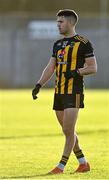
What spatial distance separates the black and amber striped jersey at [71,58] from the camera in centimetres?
1002

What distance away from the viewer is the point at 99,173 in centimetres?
1012

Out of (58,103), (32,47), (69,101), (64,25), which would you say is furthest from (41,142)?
(32,47)

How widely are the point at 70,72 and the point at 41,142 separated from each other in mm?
4920

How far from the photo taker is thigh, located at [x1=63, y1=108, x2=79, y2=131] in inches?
392

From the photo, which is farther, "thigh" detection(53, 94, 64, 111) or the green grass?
the green grass

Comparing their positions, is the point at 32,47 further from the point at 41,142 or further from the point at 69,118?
the point at 69,118

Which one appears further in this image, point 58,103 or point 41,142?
point 41,142

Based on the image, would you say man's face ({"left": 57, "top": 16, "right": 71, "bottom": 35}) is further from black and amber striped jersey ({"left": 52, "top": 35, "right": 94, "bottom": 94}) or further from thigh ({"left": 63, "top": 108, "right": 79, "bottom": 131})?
thigh ({"left": 63, "top": 108, "right": 79, "bottom": 131})

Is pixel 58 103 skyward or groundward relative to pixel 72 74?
groundward

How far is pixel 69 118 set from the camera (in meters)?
9.95

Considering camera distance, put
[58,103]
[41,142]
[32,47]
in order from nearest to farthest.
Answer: [58,103] < [41,142] < [32,47]

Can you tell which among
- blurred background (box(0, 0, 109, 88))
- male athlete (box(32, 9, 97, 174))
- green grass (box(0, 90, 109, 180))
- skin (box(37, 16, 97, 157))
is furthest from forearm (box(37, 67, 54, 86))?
blurred background (box(0, 0, 109, 88))

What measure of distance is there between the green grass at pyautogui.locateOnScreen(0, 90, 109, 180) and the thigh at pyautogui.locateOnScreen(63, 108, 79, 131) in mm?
604

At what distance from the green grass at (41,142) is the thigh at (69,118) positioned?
1.98 feet
